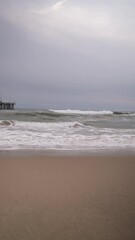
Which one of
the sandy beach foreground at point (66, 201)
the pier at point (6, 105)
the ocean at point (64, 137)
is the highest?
the pier at point (6, 105)

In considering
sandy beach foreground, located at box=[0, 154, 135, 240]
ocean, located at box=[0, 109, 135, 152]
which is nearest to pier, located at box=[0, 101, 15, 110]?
ocean, located at box=[0, 109, 135, 152]

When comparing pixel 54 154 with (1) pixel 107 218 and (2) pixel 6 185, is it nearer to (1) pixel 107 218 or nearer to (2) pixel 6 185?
(2) pixel 6 185

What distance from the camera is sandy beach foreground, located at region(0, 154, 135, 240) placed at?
2.16 m

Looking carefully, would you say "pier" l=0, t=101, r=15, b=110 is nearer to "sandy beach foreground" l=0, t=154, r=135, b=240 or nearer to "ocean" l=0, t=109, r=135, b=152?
"ocean" l=0, t=109, r=135, b=152

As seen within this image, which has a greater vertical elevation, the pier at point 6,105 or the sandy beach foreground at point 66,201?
the pier at point 6,105

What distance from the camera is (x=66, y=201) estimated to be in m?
2.81

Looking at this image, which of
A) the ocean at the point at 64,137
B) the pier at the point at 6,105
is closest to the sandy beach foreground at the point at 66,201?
the ocean at the point at 64,137

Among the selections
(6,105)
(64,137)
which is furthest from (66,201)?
(6,105)

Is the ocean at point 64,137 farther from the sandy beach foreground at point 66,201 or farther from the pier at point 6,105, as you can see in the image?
the pier at point 6,105

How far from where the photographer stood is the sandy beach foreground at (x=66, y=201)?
7.07 feet

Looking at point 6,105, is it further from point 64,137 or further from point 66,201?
point 66,201

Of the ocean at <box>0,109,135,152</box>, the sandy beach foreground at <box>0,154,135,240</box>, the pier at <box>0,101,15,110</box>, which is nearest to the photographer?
the sandy beach foreground at <box>0,154,135,240</box>

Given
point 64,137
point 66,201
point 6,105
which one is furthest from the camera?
point 6,105

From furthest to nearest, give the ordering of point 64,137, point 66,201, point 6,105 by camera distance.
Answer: point 6,105 → point 64,137 → point 66,201
